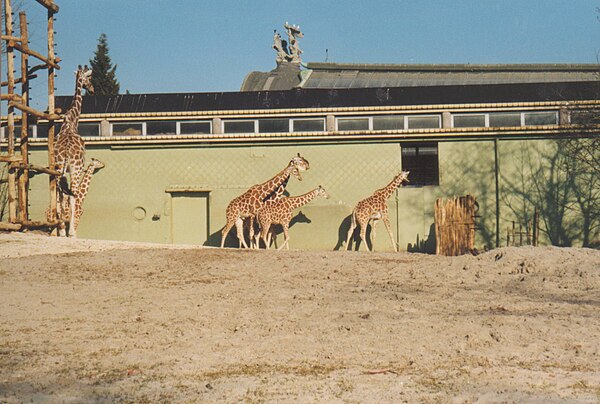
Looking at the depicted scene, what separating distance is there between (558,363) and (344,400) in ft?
8.48

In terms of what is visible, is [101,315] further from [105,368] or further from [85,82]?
[85,82]

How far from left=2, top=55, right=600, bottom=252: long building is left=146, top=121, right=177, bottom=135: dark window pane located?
29 mm

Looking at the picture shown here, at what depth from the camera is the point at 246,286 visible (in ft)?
43.9

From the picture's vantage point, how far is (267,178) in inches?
930

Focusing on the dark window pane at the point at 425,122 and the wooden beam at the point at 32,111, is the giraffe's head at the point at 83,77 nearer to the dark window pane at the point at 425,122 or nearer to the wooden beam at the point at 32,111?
the wooden beam at the point at 32,111

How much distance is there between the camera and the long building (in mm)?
23188

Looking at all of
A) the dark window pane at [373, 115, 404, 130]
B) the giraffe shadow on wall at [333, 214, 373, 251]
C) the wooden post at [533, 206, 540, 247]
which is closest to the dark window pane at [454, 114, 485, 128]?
the dark window pane at [373, 115, 404, 130]

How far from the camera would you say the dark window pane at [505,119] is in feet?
79.7

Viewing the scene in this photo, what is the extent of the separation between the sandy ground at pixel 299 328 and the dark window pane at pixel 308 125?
28.5 feet

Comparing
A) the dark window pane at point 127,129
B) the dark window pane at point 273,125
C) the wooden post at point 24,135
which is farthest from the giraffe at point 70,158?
the dark window pane at point 273,125

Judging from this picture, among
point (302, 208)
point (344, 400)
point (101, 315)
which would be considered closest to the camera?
point (344, 400)

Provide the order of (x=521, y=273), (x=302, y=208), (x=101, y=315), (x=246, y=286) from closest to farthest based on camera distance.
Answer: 1. (x=101, y=315)
2. (x=246, y=286)
3. (x=521, y=273)
4. (x=302, y=208)

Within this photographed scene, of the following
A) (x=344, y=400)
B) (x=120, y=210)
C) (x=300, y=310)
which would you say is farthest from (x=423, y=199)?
(x=344, y=400)

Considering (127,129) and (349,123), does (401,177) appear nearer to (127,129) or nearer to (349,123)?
(349,123)
